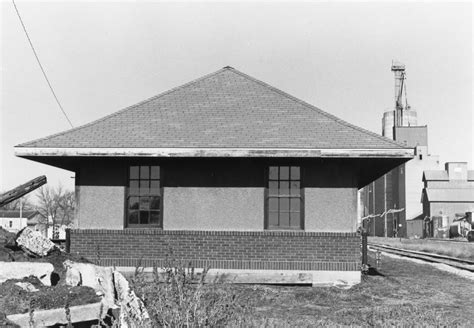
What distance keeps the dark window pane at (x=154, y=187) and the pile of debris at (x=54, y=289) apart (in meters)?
3.69

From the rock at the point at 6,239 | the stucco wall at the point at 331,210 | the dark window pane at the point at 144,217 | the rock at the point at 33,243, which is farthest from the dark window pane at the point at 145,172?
the rock at the point at 33,243

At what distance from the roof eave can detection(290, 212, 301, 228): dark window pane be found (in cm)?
152

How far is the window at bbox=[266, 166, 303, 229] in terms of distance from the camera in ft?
42.5

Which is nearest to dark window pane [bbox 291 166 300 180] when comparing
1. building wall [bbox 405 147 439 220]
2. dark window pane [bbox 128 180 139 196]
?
dark window pane [bbox 128 180 139 196]

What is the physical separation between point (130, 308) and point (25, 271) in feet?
10.3

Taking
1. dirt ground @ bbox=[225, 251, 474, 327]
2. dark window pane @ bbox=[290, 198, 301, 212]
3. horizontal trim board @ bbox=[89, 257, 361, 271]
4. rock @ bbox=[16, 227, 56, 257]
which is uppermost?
dark window pane @ bbox=[290, 198, 301, 212]

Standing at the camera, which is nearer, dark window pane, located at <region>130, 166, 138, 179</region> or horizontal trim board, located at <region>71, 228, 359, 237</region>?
horizontal trim board, located at <region>71, 228, 359, 237</region>

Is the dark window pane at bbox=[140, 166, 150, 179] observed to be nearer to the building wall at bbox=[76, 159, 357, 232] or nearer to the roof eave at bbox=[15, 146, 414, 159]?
the building wall at bbox=[76, 159, 357, 232]

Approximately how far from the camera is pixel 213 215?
12977 millimetres

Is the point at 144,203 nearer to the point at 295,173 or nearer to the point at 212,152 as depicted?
the point at 212,152

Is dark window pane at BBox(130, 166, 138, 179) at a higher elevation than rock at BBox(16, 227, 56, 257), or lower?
higher

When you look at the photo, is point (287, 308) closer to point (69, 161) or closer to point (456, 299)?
point (456, 299)

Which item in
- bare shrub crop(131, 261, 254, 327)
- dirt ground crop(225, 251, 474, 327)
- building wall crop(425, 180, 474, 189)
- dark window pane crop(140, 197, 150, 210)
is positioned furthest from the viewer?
building wall crop(425, 180, 474, 189)

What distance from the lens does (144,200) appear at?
13.2 m
